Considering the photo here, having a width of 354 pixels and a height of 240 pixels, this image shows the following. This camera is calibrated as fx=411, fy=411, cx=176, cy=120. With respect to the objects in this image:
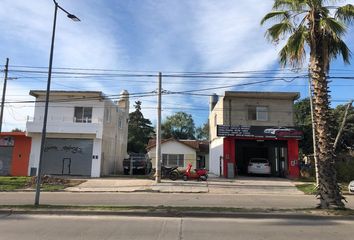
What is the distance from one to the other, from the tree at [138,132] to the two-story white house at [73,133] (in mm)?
43875

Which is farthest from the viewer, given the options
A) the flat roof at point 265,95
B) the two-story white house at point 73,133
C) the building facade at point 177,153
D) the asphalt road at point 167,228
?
the building facade at point 177,153

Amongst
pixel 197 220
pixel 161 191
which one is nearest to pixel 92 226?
pixel 197 220

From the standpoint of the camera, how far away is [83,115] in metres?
36.1

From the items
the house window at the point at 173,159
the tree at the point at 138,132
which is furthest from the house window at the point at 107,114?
the tree at the point at 138,132

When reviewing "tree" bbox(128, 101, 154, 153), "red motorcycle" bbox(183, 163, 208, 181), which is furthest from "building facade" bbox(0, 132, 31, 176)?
"tree" bbox(128, 101, 154, 153)

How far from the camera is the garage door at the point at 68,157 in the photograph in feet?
113

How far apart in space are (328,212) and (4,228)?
8300 mm

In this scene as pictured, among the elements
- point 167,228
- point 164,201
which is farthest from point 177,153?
point 167,228

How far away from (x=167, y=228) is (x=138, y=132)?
75.8 meters

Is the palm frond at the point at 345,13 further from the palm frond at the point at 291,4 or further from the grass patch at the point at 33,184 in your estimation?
the grass patch at the point at 33,184

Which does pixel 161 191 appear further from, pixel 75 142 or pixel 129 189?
pixel 75 142

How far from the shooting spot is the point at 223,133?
105ft

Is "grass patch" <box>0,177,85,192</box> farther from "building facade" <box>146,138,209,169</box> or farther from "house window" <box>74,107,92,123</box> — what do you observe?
Result: "building facade" <box>146,138,209,169</box>

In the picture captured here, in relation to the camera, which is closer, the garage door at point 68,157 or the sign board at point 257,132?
the sign board at point 257,132
